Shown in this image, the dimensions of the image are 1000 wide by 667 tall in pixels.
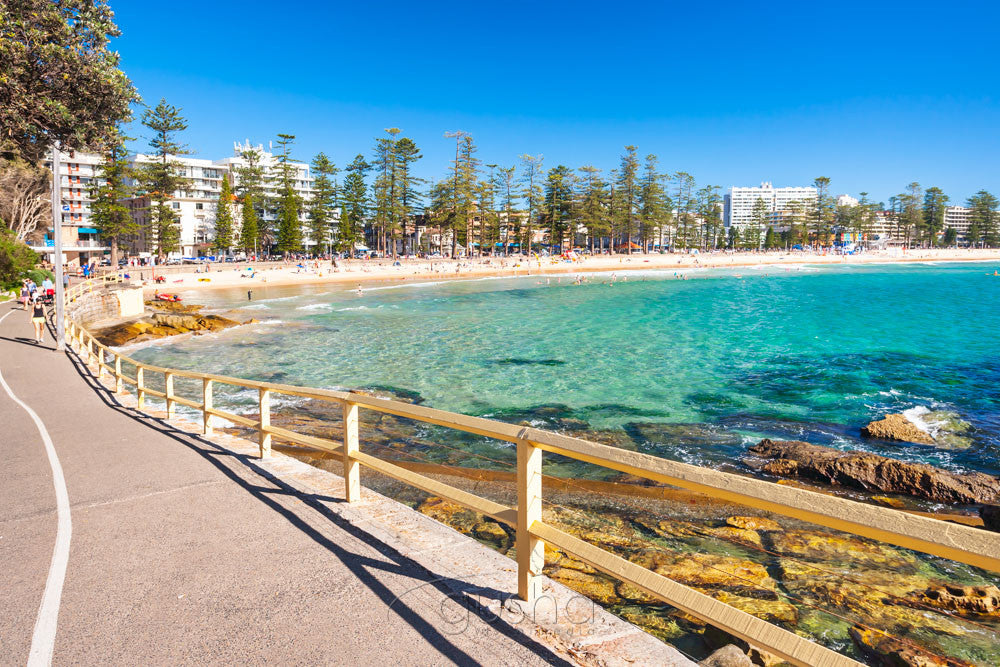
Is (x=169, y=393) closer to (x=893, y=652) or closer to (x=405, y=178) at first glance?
(x=893, y=652)

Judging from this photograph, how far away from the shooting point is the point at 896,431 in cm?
1228

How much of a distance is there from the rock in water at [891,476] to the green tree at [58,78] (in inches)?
541

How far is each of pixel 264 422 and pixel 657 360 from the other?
17952mm

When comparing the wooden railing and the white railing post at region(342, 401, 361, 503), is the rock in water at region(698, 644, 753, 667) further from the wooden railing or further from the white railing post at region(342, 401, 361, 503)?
the white railing post at region(342, 401, 361, 503)

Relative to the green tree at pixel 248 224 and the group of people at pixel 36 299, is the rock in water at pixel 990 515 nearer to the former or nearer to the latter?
the group of people at pixel 36 299

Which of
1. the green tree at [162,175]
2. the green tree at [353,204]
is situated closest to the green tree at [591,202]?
the green tree at [353,204]

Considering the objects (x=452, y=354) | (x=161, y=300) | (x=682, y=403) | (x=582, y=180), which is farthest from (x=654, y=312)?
(x=582, y=180)

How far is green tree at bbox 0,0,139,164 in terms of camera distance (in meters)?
9.21

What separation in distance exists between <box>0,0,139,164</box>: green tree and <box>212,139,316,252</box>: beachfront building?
67.8 meters

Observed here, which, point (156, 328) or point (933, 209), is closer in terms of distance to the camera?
point (156, 328)

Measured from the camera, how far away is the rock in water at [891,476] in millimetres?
8812

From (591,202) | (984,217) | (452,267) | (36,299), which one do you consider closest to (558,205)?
(591,202)

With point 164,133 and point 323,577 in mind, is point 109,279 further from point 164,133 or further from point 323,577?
point 323,577

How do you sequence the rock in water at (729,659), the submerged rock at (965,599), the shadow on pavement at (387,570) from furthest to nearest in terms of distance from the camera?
1. the submerged rock at (965,599)
2. the rock in water at (729,659)
3. the shadow on pavement at (387,570)
